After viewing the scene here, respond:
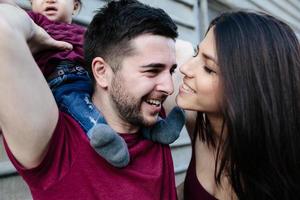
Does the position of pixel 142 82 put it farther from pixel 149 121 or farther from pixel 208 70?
pixel 208 70

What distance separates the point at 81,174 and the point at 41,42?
528 mm

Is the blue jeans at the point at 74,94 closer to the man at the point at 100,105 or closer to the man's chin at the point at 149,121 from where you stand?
the man at the point at 100,105

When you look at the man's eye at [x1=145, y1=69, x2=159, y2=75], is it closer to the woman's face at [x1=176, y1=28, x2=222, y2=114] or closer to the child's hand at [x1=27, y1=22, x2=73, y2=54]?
the woman's face at [x1=176, y1=28, x2=222, y2=114]

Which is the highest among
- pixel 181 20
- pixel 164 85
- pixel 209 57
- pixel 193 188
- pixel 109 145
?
pixel 209 57

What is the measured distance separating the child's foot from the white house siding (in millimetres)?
1259

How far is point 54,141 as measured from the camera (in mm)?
1465

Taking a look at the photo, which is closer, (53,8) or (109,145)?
(109,145)

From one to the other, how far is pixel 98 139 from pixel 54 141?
0.53 feet

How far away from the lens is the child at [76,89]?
1508 millimetres

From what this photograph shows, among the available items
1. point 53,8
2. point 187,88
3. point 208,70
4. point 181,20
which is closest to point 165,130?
point 187,88

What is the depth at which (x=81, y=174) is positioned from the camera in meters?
1.51

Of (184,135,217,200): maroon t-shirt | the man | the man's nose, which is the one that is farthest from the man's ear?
(184,135,217,200): maroon t-shirt

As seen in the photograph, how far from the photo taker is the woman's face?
69.2 inches

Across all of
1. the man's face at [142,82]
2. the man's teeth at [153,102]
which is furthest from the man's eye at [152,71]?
the man's teeth at [153,102]
